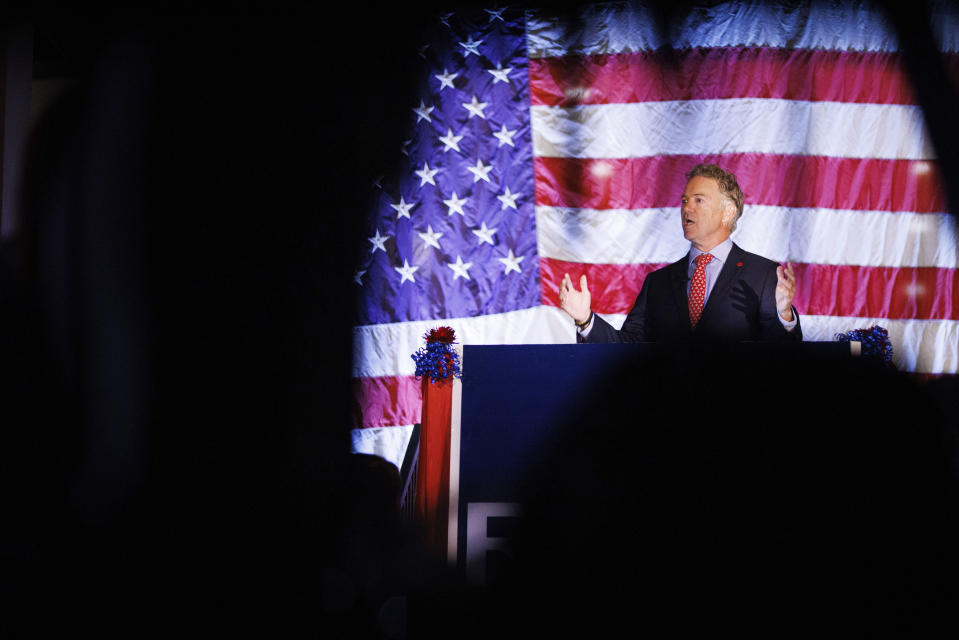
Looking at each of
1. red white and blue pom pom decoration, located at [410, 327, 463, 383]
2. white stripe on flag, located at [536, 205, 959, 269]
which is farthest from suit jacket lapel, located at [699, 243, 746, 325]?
red white and blue pom pom decoration, located at [410, 327, 463, 383]

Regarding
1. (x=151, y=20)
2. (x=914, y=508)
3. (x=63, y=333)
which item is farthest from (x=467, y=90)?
(x=914, y=508)

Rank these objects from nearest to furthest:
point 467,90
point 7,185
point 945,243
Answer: point 7,185 → point 945,243 → point 467,90

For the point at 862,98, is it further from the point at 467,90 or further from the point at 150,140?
the point at 150,140

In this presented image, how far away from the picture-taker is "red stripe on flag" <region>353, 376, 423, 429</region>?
3.51 metres

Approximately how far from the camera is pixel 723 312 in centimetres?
297

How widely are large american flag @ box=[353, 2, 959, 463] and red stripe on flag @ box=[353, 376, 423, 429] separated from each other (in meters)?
0.01

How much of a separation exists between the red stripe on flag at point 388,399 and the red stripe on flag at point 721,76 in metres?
2.01

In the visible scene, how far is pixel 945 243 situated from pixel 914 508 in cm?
279

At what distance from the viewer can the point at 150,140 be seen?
3.04 meters

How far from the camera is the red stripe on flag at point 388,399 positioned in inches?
138

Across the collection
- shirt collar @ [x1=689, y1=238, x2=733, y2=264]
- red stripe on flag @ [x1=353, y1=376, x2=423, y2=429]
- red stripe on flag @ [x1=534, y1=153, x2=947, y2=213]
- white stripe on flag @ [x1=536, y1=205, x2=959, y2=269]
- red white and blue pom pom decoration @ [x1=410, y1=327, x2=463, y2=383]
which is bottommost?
red stripe on flag @ [x1=353, y1=376, x2=423, y2=429]

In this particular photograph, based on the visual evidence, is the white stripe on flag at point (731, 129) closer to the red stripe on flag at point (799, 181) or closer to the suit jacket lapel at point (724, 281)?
the red stripe on flag at point (799, 181)

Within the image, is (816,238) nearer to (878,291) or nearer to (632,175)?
(878,291)

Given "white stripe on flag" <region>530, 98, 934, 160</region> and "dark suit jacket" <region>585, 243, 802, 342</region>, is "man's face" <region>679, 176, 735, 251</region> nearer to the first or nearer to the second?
"dark suit jacket" <region>585, 243, 802, 342</region>
